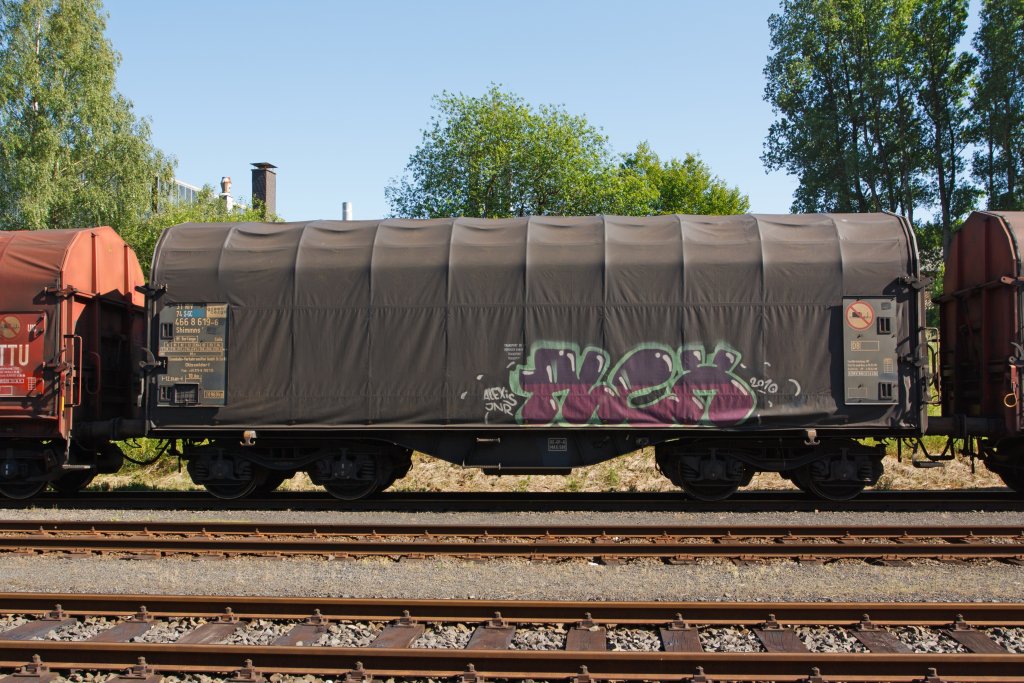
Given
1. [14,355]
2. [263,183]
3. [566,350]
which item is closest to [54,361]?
[14,355]

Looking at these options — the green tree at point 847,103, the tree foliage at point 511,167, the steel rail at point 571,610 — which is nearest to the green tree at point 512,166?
the tree foliage at point 511,167

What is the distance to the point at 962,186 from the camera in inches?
1435

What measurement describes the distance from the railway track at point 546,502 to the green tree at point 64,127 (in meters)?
21.3

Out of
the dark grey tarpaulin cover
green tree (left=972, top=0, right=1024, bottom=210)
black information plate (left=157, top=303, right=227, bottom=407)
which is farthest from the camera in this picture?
green tree (left=972, top=0, right=1024, bottom=210)

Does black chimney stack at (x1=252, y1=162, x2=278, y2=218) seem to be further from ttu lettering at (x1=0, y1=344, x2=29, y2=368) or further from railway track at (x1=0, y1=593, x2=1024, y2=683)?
railway track at (x1=0, y1=593, x2=1024, y2=683)

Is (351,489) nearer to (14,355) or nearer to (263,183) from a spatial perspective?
(14,355)

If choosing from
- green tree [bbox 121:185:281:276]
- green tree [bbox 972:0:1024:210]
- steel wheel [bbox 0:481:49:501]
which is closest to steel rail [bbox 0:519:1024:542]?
steel wheel [bbox 0:481:49:501]

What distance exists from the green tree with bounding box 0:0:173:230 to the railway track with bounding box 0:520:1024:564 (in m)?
24.2

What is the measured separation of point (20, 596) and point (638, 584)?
5.43 m

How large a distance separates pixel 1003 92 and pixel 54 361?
3447 cm

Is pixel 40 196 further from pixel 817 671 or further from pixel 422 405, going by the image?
pixel 817 671

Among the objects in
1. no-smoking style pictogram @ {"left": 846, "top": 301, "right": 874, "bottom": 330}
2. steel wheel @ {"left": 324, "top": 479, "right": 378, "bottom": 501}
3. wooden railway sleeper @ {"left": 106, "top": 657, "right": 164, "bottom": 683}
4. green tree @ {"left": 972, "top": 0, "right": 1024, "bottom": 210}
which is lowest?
wooden railway sleeper @ {"left": 106, "top": 657, "right": 164, "bottom": 683}

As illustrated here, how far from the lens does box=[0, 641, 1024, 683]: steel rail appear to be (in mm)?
5559

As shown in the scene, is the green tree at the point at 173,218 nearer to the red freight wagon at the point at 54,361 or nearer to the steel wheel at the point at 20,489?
the red freight wagon at the point at 54,361
